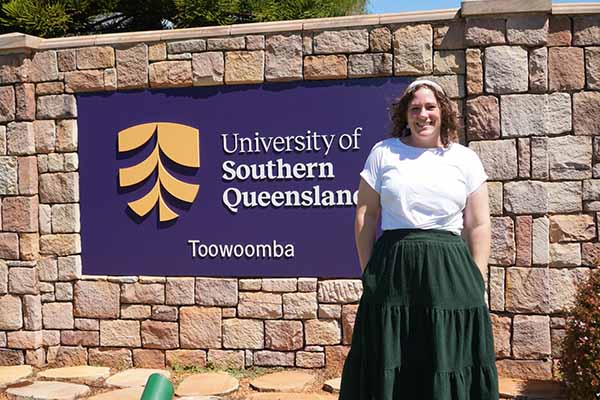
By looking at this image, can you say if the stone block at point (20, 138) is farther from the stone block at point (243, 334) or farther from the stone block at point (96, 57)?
the stone block at point (243, 334)

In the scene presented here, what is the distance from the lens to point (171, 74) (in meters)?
5.14

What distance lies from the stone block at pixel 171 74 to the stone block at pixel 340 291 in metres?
1.75

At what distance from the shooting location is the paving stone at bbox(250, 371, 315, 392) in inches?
184

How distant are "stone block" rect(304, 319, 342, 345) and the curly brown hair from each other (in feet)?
7.14

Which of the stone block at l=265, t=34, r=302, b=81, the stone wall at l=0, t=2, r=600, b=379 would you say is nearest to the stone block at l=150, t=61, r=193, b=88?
the stone wall at l=0, t=2, r=600, b=379

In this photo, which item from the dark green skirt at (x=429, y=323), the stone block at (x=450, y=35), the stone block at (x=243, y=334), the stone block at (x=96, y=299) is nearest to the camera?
the dark green skirt at (x=429, y=323)

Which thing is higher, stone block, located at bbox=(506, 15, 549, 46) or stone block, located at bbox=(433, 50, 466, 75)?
stone block, located at bbox=(506, 15, 549, 46)

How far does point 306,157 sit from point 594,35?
205 cm

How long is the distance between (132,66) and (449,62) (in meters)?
2.28

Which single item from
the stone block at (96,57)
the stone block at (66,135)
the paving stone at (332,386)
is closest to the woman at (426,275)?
the paving stone at (332,386)

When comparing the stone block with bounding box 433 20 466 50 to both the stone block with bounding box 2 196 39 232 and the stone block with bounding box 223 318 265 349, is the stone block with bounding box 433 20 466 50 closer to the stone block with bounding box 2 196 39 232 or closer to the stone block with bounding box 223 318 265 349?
the stone block with bounding box 223 318 265 349

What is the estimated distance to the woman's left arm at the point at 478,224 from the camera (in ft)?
9.68

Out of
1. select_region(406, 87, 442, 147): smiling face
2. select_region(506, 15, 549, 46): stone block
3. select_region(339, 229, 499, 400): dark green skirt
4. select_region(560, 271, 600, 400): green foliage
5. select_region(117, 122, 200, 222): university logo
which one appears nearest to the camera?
select_region(339, 229, 499, 400): dark green skirt

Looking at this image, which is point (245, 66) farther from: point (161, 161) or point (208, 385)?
point (208, 385)
